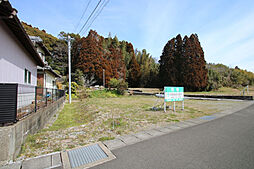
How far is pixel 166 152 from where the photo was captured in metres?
2.57

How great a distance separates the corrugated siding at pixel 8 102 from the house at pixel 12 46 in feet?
6.35

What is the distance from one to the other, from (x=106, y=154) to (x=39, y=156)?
1232 millimetres

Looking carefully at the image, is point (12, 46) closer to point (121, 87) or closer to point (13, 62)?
point (13, 62)

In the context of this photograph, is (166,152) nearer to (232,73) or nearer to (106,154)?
(106,154)

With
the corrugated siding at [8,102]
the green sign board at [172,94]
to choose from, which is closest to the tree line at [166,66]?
the green sign board at [172,94]

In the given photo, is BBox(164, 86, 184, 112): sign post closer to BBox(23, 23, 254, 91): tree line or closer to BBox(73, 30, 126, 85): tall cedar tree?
BBox(23, 23, 254, 91): tree line

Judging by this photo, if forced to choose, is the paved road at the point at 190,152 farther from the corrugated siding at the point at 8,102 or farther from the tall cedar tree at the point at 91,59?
the tall cedar tree at the point at 91,59

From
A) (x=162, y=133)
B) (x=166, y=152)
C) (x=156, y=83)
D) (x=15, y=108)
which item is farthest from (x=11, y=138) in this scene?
(x=156, y=83)

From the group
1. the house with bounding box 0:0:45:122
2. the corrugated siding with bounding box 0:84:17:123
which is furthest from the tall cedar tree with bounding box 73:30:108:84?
the corrugated siding with bounding box 0:84:17:123

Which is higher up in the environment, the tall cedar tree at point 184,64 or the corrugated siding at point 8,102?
the tall cedar tree at point 184,64

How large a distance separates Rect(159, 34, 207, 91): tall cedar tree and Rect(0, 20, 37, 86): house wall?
23.2 meters

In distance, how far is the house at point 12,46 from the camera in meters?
3.36

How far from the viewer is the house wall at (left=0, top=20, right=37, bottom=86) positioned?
4.23 metres

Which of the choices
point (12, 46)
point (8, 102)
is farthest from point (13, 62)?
point (8, 102)
